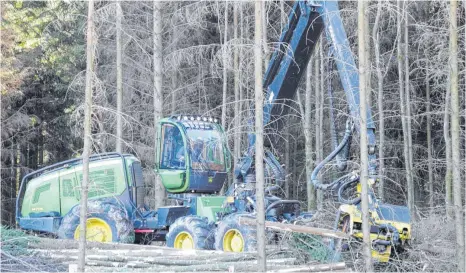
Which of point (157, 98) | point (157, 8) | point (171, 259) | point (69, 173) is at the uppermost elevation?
point (157, 8)

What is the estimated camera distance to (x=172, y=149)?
15445 millimetres

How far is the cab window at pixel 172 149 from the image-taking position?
15352 mm

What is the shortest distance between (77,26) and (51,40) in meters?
1.40

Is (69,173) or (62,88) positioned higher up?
(62,88)

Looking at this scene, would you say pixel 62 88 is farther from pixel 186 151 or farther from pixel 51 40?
pixel 186 151

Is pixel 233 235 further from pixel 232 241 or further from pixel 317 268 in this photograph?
pixel 317 268

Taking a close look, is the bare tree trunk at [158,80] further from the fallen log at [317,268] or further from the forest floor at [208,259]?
the fallen log at [317,268]

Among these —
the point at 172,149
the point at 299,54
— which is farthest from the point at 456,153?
the point at 172,149

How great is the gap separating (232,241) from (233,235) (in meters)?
0.12

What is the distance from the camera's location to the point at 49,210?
1645cm

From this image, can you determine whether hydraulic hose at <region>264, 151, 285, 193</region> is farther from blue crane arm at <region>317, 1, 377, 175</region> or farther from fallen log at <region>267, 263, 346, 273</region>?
fallen log at <region>267, 263, 346, 273</region>

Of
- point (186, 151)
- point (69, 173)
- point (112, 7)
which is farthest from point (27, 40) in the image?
point (186, 151)

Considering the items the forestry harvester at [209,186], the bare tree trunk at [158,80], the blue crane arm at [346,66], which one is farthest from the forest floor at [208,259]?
the bare tree trunk at [158,80]

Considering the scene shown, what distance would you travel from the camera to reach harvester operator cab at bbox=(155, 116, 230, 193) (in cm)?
1519
